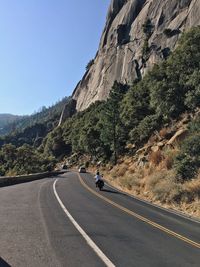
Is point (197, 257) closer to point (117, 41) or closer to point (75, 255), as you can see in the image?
point (75, 255)

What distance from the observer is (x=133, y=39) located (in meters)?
104

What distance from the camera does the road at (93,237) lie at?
888 cm

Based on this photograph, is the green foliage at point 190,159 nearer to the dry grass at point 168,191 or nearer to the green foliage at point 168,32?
the dry grass at point 168,191

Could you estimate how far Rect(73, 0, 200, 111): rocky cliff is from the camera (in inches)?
3300

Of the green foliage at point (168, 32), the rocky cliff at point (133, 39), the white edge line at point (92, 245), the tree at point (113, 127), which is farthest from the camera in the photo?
the green foliage at point (168, 32)

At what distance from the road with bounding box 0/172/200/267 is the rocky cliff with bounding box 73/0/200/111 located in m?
64.1

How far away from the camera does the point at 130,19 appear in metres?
110

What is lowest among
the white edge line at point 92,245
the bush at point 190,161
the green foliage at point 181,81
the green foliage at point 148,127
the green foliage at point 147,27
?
the white edge line at point 92,245

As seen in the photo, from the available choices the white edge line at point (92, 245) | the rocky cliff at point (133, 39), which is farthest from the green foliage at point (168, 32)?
the white edge line at point (92, 245)

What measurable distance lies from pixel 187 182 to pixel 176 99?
66.6 ft

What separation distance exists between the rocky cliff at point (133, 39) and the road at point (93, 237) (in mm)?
64125

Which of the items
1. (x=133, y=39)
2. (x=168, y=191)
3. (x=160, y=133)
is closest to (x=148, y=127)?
(x=160, y=133)

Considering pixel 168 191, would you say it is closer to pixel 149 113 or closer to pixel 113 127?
pixel 149 113

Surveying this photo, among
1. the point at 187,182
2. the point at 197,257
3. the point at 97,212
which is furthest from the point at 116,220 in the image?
the point at 187,182
